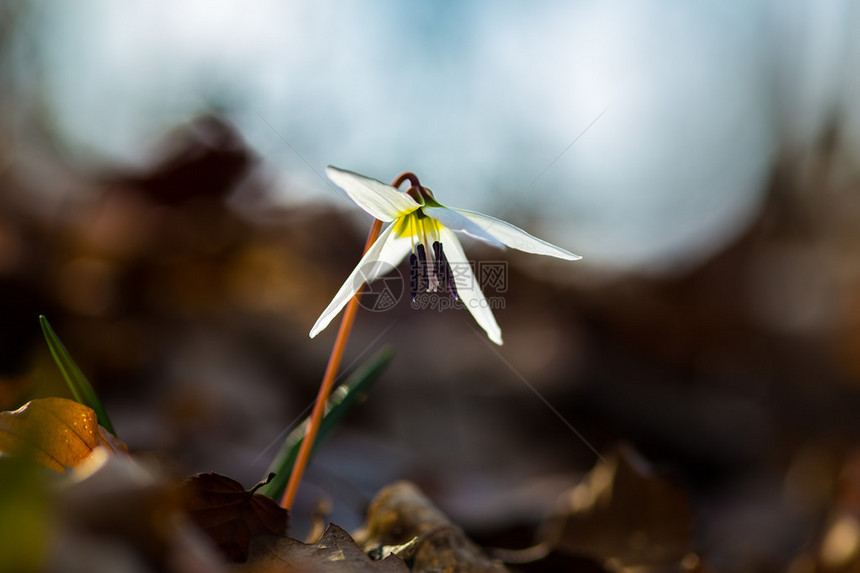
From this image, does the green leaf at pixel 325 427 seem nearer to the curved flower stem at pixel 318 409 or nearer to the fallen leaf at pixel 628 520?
the curved flower stem at pixel 318 409

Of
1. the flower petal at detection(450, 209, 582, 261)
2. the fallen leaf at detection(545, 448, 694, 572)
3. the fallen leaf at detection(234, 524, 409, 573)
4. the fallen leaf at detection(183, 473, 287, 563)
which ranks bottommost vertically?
the fallen leaf at detection(545, 448, 694, 572)

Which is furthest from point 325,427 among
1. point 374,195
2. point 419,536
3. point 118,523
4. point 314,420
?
point 118,523

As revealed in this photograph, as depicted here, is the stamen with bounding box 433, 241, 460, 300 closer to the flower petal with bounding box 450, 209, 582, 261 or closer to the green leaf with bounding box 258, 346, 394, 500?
the flower petal with bounding box 450, 209, 582, 261

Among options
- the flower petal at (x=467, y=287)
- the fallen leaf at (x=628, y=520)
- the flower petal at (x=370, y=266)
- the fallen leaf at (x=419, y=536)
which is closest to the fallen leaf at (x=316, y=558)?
the fallen leaf at (x=419, y=536)

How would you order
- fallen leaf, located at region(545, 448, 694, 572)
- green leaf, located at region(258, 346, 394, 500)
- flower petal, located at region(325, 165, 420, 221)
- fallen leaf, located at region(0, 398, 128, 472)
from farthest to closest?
fallen leaf, located at region(545, 448, 694, 572), green leaf, located at region(258, 346, 394, 500), flower petal, located at region(325, 165, 420, 221), fallen leaf, located at region(0, 398, 128, 472)

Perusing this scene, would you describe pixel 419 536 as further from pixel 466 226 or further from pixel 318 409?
pixel 466 226

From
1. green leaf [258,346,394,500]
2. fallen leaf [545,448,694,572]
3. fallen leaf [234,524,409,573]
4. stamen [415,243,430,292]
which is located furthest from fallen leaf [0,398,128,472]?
fallen leaf [545,448,694,572]
